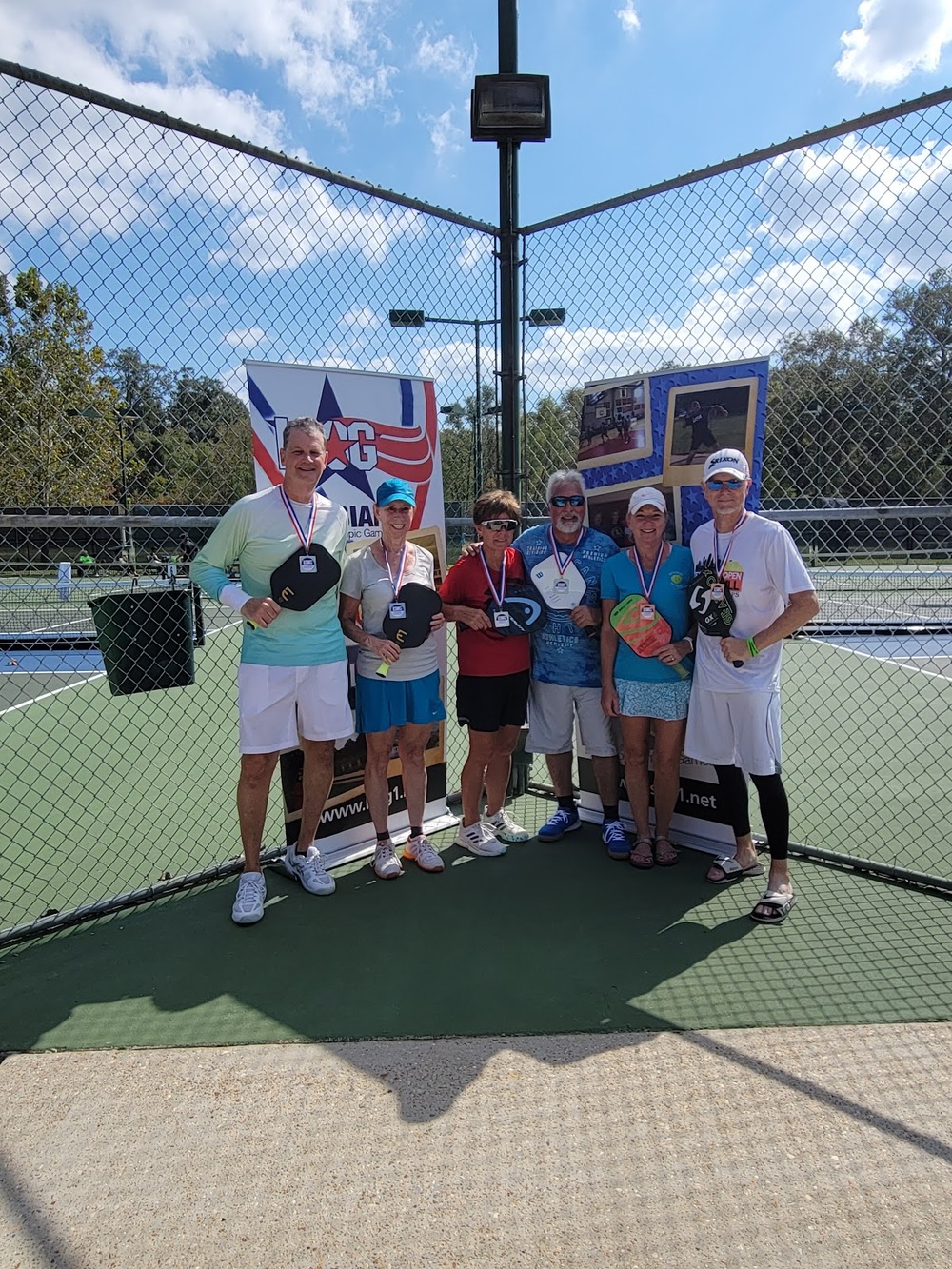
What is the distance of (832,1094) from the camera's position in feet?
7.63

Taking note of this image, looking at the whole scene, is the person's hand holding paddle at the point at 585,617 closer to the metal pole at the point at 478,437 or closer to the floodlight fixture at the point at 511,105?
the metal pole at the point at 478,437

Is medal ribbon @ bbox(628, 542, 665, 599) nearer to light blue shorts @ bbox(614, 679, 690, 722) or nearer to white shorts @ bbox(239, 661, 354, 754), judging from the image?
light blue shorts @ bbox(614, 679, 690, 722)

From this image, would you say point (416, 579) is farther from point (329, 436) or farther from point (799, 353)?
point (799, 353)

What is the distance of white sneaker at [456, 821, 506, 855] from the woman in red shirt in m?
→ 0.41

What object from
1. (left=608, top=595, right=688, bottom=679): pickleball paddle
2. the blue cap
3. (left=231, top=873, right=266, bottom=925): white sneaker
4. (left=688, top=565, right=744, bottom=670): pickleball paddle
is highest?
the blue cap

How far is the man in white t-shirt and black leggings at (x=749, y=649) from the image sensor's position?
131 inches

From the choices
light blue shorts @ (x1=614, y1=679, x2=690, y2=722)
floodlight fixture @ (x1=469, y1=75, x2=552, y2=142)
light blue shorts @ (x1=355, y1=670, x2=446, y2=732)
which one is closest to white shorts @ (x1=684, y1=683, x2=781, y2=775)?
light blue shorts @ (x1=614, y1=679, x2=690, y2=722)

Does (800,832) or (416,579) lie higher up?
(416,579)

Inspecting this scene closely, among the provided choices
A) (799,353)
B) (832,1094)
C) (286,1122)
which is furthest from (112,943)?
(799,353)

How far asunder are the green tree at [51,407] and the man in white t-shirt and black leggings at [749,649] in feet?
9.81

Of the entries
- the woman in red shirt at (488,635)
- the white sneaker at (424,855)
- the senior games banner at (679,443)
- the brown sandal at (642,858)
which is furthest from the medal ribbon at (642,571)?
the white sneaker at (424,855)

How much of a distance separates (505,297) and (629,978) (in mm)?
3596

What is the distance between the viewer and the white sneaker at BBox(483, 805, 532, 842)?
14.3 ft

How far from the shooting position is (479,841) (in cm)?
418
